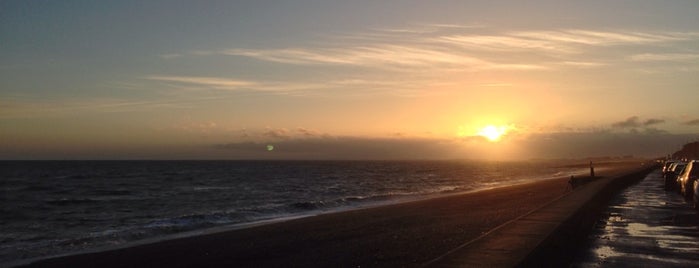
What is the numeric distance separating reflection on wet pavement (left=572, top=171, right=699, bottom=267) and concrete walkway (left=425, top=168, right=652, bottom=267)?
1.23ft

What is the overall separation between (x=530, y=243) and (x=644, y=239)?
477cm

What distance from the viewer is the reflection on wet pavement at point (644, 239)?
11.5 meters

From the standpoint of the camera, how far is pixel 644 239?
1430 centimetres

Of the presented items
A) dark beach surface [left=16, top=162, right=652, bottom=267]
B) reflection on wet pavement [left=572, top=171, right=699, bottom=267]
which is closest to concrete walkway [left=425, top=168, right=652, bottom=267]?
reflection on wet pavement [left=572, top=171, right=699, bottom=267]

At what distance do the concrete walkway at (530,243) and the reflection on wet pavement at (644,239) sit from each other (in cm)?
38

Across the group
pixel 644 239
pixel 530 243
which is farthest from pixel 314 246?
pixel 644 239

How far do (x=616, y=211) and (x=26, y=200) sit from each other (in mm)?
43255

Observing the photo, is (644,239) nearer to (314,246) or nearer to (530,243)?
(530,243)

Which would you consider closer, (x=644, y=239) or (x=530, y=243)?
(x=530, y=243)

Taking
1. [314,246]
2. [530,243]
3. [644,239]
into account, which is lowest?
[314,246]

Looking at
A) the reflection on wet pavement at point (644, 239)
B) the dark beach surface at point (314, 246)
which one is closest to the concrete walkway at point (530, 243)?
the reflection on wet pavement at point (644, 239)

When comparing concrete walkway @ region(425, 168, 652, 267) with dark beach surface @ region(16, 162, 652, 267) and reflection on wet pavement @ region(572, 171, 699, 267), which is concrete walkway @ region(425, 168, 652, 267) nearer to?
reflection on wet pavement @ region(572, 171, 699, 267)

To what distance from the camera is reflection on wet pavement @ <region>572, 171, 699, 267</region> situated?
37.7 feet

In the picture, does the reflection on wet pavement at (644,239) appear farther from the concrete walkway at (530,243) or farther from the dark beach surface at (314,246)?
the dark beach surface at (314,246)
